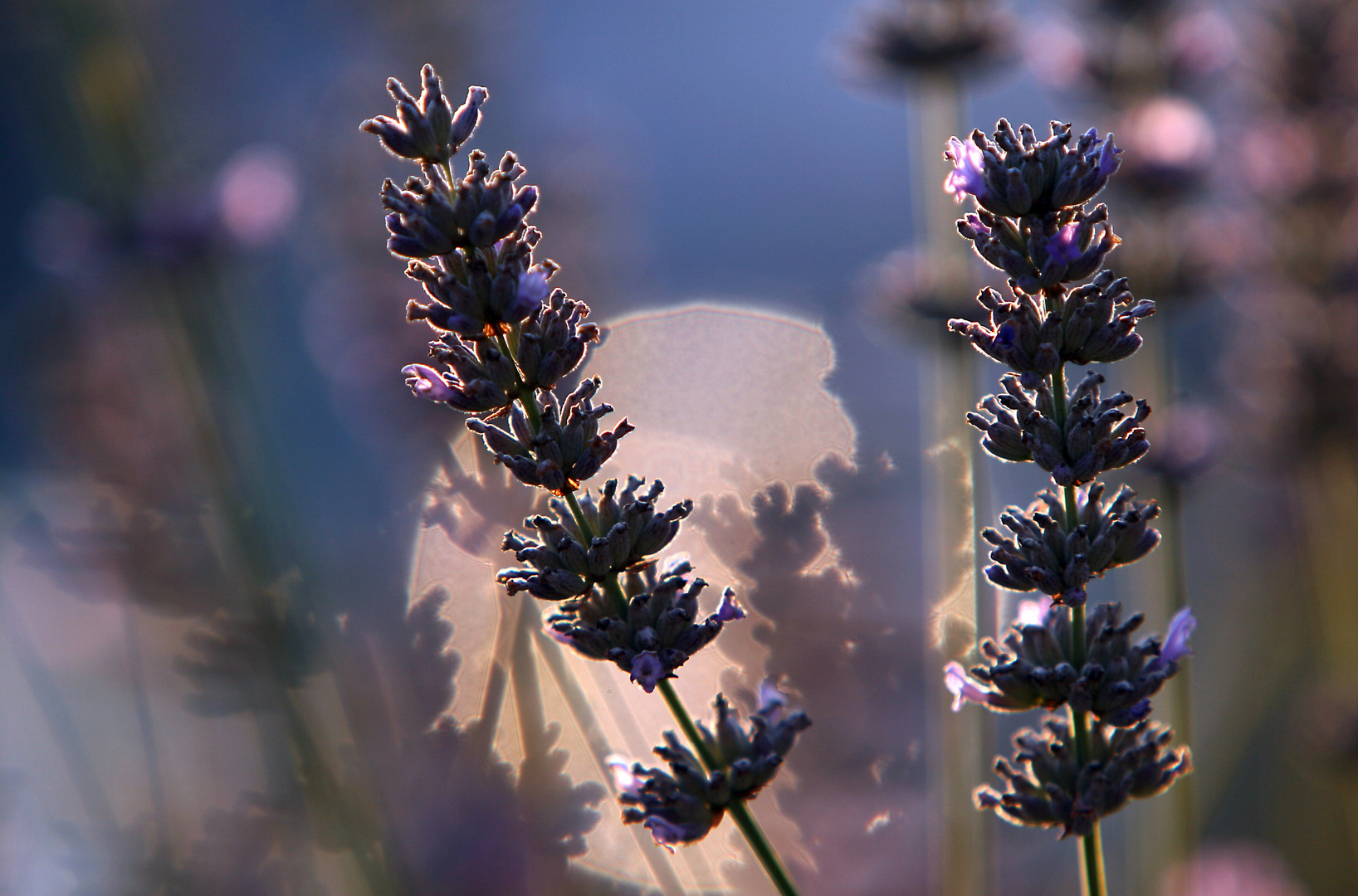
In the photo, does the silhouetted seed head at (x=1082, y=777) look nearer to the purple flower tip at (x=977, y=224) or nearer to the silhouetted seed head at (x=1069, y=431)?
the silhouetted seed head at (x=1069, y=431)

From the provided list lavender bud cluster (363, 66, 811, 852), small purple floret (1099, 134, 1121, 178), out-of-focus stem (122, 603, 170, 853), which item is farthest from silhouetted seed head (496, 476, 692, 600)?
out-of-focus stem (122, 603, 170, 853)

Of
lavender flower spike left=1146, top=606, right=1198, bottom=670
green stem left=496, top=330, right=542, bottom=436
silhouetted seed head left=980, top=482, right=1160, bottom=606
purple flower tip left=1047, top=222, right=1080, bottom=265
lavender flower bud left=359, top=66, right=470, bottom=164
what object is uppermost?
lavender flower bud left=359, top=66, right=470, bottom=164

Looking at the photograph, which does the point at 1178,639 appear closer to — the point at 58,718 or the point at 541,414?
the point at 541,414

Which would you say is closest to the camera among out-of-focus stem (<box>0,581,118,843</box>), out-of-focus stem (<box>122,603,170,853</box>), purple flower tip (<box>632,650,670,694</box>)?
purple flower tip (<box>632,650,670,694</box>)

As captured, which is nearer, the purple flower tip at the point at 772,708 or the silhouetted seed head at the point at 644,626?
the silhouetted seed head at the point at 644,626

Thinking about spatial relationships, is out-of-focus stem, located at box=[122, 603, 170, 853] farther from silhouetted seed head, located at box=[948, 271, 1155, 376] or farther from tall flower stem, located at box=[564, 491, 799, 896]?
silhouetted seed head, located at box=[948, 271, 1155, 376]

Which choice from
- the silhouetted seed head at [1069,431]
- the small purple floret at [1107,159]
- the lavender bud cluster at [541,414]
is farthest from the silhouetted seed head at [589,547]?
the small purple floret at [1107,159]

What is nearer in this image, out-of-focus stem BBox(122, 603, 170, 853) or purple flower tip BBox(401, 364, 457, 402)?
purple flower tip BBox(401, 364, 457, 402)

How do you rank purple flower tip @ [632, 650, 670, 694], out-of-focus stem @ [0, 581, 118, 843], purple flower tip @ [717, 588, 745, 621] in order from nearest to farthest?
1. purple flower tip @ [632, 650, 670, 694]
2. purple flower tip @ [717, 588, 745, 621]
3. out-of-focus stem @ [0, 581, 118, 843]
